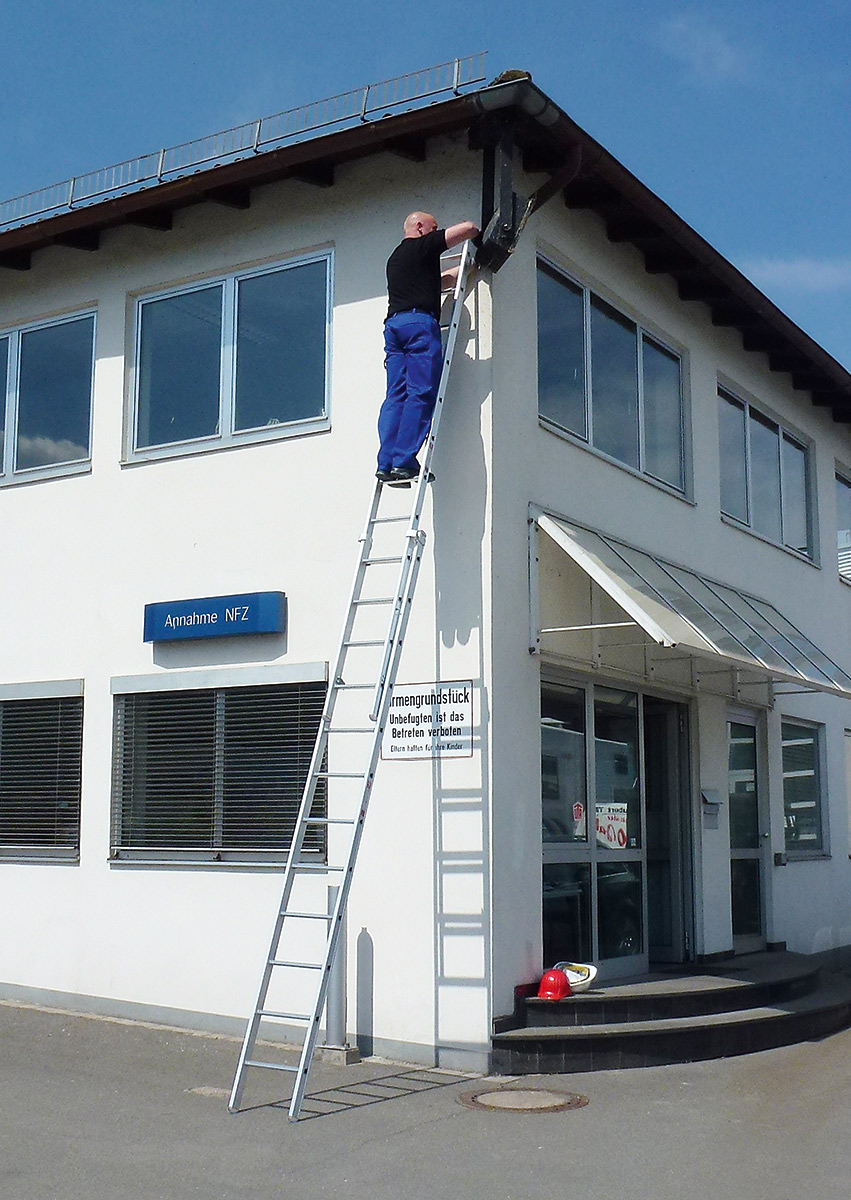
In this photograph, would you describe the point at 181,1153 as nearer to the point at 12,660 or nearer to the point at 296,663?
the point at 296,663

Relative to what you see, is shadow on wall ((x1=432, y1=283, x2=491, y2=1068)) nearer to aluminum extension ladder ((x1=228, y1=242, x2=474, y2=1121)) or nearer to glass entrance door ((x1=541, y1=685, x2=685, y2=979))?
aluminum extension ladder ((x1=228, y1=242, x2=474, y2=1121))

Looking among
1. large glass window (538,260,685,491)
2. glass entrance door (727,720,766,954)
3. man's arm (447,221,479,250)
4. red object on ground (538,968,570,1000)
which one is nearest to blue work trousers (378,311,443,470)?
man's arm (447,221,479,250)

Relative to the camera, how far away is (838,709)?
637 inches

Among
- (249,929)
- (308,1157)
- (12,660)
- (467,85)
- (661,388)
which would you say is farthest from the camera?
(661,388)

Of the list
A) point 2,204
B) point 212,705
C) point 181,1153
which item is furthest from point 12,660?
point 181,1153

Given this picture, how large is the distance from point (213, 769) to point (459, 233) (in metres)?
4.34

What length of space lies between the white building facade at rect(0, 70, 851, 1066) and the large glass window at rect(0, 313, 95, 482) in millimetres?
36

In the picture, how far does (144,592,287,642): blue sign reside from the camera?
1017cm

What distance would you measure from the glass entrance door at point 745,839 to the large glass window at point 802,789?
77cm

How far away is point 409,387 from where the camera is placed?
938cm

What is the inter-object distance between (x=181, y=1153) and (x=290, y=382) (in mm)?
5786

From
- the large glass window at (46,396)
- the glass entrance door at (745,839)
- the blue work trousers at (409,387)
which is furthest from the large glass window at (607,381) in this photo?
the large glass window at (46,396)

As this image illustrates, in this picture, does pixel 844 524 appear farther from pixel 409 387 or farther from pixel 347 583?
pixel 409 387

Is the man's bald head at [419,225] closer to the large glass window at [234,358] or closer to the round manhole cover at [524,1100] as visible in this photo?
the large glass window at [234,358]
